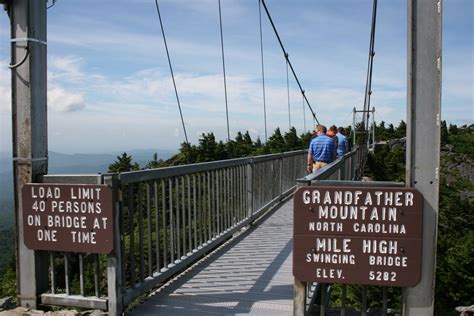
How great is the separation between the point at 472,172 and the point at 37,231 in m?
92.2

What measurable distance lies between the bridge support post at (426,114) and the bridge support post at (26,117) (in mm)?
2900

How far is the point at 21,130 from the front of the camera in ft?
12.3

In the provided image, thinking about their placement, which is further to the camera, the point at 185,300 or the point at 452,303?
the point at 452,303

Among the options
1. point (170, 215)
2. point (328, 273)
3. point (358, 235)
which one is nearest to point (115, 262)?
point (170, 215)

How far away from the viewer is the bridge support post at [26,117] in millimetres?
3721

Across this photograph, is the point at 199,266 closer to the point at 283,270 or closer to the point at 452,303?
the point at 283,270

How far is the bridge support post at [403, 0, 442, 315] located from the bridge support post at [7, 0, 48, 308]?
290 centimetres

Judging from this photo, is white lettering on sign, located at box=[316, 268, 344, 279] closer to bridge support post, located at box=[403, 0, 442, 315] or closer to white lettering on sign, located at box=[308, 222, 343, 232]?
white lettering on sign, located at box=[308, 222, 343, 232]

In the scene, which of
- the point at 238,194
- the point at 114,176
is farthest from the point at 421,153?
the point at 238,194

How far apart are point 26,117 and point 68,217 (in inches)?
36.0

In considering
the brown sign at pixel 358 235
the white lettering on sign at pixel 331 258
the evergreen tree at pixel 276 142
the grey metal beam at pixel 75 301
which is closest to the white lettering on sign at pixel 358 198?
the brown sign at pixel 358 235

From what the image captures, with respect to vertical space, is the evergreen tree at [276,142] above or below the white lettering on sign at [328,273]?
above

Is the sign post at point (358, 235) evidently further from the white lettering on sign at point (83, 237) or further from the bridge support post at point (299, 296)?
the white lettering on sign at point (83, 237)

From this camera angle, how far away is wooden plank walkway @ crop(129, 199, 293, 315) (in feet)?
12.6
